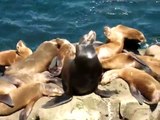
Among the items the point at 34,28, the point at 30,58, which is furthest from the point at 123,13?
the point at 30,58

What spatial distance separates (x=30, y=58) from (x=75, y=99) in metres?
1.67

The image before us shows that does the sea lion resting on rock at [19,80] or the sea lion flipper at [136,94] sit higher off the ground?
the sea lion resting on rock at [19,80]

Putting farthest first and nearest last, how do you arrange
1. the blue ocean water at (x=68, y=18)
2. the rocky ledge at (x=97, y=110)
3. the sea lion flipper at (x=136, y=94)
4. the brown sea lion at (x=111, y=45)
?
the blue ocean water at (x=68, y=18), the brown sea lion at (x=111, y=45), the sea lion flipper at (x=136, y=94), the rocky ledge at (x=97, y=110)

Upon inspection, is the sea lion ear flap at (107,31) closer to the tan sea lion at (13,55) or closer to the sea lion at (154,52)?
the sea lion at (154,52)

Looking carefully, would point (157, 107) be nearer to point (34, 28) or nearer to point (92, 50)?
point (92, 50)

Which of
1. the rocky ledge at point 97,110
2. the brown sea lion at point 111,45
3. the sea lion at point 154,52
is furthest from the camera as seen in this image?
the sea lion at point 154,52

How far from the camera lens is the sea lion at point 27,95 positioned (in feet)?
26.5

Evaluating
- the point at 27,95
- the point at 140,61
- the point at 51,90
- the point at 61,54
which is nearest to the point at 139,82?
the point at 140,61

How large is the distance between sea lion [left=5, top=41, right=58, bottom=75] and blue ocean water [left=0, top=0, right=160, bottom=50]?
3623 mm

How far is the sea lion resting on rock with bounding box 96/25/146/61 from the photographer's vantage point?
9.54m

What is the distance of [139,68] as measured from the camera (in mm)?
9094

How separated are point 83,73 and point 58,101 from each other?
57cm

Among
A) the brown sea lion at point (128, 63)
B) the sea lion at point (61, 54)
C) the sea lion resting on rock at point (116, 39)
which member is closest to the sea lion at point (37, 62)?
the sea lion at point (61, 54)

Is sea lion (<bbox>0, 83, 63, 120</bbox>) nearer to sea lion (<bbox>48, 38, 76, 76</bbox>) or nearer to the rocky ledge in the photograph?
the rocky ledge
